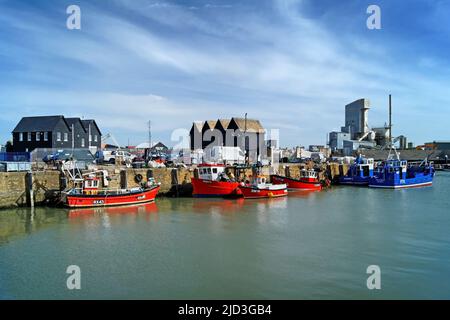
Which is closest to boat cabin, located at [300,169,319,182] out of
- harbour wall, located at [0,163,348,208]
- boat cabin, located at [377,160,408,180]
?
harbour wall, located at [0,163,348,208]

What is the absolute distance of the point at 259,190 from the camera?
30.7 meters

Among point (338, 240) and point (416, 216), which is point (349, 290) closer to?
point (338, 240)

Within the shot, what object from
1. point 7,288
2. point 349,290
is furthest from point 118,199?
point 349,290

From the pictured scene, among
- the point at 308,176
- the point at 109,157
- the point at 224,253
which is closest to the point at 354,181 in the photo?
the point at 308,176

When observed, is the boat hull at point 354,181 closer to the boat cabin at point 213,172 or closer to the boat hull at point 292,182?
the boat hull at point 292,182

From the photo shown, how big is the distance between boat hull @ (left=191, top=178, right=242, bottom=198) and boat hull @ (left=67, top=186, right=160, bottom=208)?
4.94 meters

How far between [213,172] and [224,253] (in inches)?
704

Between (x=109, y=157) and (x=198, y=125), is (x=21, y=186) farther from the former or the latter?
(x=198, y=125)

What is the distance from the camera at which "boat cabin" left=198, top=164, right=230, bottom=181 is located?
3161cm

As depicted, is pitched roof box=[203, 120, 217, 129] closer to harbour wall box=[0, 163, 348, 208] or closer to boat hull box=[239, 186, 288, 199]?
harbour wall box=[0, 163, 348, 208]

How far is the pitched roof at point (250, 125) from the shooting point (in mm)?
59250

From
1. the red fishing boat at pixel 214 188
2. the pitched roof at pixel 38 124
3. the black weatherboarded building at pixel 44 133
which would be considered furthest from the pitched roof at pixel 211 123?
the red fishing boat at pixel 214 188

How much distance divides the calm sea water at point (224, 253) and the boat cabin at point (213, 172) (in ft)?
25.6

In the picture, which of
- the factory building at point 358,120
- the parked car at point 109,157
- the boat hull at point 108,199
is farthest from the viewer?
the factory building at point 358,120
